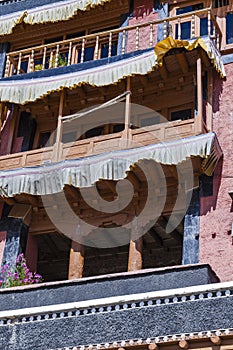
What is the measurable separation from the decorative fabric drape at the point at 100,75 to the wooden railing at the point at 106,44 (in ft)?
2.31

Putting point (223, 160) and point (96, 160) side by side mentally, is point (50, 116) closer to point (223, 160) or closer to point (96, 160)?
point (96, 160)

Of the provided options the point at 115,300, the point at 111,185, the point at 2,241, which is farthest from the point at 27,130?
the point at 115,300

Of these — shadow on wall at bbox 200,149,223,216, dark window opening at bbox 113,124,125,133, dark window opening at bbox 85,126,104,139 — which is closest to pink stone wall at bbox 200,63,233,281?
shadow on wall at bbox 200,149,223,216

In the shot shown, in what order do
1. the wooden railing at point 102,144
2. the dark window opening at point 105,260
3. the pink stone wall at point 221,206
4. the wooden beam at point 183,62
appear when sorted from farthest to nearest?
the dark window opening at point 105,260
the wooden beam at point 183,62
the wooden railing at point 102,144
the pink stone wall at point 221,206

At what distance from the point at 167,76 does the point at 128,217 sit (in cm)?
375

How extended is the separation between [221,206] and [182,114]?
10.5 ft

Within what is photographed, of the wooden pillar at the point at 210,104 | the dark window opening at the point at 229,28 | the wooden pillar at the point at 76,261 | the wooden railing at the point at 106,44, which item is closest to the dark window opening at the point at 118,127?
the wooden railing at the point at 106,44

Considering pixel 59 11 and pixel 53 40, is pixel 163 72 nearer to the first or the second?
pixel 59 11

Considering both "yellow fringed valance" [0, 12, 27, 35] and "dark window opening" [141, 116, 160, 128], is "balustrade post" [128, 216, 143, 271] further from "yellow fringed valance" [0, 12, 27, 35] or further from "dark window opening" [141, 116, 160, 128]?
"yellow fringed valance" [0, 12, 27, 35]

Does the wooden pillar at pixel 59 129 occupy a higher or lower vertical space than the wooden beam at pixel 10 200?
higher

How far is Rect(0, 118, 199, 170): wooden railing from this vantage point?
62.9 feet

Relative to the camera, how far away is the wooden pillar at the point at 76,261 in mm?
19438

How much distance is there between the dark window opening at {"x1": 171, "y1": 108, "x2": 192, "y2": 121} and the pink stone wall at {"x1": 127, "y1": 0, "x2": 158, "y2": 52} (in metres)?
2.17

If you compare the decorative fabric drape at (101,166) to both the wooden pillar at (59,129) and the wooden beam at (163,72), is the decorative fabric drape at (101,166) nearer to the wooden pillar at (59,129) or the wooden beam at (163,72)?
the wooden pillar at (59,129)
